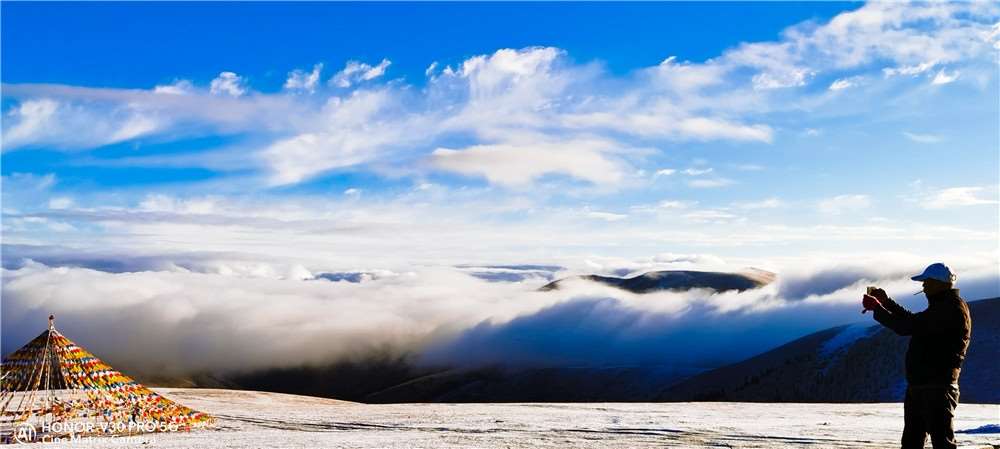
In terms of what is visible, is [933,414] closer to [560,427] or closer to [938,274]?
[938,274]

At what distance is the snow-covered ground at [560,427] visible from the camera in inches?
490

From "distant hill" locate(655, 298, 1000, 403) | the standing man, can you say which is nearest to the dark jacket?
the standing man

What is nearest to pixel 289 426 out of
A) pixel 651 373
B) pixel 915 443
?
pixel 915 443

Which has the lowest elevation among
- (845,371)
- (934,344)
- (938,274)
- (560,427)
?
(560,427)

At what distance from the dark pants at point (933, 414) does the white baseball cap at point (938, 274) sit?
0.98 metres

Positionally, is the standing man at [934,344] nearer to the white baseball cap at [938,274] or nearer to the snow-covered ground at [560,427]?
the white baseball cap at [938,274]

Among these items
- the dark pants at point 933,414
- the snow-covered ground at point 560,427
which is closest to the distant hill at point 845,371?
the snow-covered ground at point 560,427

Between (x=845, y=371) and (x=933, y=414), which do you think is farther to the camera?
(x=845, y=371)

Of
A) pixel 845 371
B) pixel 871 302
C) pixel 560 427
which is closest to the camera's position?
pixel 871 302

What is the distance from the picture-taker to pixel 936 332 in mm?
7371

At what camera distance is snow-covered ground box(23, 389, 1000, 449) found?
12.5m

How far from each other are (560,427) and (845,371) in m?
47.6

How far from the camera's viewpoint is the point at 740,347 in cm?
15088

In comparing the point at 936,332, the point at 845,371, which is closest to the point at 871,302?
the point at 936,332
